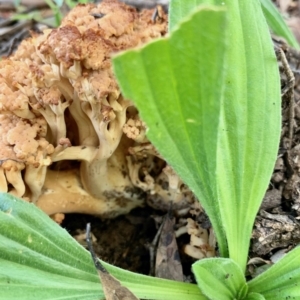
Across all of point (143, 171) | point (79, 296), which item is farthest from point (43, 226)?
point (143, 171)

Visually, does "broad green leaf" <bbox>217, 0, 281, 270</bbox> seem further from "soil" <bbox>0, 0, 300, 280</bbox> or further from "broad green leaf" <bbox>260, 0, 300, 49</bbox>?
"broad green leaf" <bbox>260, 0, 300, 49</bbox>

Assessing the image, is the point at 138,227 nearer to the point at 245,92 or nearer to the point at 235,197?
the point at 235,197

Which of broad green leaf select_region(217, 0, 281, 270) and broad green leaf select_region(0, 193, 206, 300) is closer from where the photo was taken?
broad green leaf select_region(0, 193, 206, 300)

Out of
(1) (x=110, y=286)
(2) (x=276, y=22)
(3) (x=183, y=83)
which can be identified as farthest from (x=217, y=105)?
(2) (x=276, y=22)

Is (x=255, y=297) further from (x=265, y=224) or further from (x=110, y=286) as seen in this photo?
(x=110, y=286)

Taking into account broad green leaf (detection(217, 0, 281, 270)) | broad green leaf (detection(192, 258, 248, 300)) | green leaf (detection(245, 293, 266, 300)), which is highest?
broad green leaf (detection(217, 0, 281, 270))

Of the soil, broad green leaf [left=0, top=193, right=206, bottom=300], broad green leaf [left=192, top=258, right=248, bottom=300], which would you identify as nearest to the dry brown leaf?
broad green leaf [left=0, top=193, right=206, bottom=300]

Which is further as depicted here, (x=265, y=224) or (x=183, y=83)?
(x=265, y=224)
